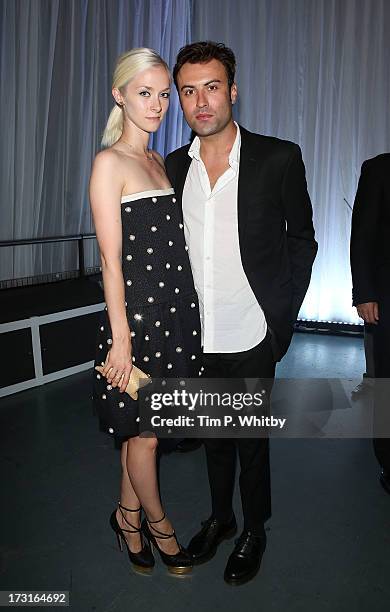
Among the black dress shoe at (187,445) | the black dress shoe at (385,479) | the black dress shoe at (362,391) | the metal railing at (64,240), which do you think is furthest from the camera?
the metal railing at (64,240)

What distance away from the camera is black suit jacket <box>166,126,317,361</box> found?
1.78 metres

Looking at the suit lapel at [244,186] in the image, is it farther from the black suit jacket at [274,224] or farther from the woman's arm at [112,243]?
the woman's arm at [112,243]

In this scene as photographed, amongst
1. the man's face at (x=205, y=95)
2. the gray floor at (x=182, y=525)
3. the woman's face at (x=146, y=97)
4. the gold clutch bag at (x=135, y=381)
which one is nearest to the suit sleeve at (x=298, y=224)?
the man's face at (x=205, y=95)

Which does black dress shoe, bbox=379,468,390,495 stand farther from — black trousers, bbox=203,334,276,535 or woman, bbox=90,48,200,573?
woman, bbox=90,48,200,573

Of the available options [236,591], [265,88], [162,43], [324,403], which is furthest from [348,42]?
[236,591]

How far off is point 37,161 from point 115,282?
2.94 m

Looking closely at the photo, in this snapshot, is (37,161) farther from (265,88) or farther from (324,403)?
(324,403)

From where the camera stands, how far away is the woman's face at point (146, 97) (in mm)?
1652

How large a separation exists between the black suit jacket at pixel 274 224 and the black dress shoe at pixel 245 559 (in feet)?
2.03

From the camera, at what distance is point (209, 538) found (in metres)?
2.10

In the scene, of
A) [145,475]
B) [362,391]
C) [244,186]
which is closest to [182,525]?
[145,475]

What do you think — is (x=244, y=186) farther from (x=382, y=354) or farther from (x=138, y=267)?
Answer: (x=382, y=354)

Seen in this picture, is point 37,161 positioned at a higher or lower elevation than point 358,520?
higher

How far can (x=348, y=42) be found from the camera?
15.7 ft
